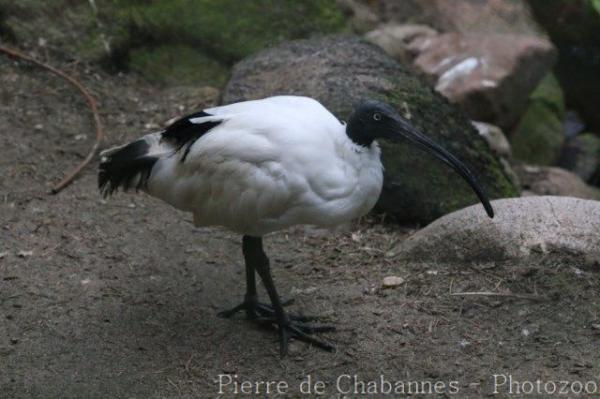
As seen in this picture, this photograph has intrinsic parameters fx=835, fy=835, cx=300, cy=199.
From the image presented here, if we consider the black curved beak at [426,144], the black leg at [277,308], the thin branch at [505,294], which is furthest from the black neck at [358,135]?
the thin branch at [505,294]

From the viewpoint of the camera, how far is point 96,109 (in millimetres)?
6848

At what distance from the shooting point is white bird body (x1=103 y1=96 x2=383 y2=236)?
3947 millimetres

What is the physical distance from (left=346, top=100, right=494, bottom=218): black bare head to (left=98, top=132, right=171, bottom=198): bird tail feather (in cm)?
102

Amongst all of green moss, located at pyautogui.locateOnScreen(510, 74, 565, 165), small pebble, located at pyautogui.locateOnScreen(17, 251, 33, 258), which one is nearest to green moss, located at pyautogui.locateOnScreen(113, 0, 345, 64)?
green moss, located at pyautogui.locateOnScreen(510, 74, 565, 165)

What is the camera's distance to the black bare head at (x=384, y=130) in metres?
4.07

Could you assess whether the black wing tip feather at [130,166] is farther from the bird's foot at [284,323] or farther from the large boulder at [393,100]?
the large boulder at [393,100]

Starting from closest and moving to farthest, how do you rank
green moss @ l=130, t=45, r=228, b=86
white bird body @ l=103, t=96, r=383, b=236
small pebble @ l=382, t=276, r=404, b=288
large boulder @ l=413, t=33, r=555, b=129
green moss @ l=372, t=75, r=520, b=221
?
white bird body @ l=103, t=96, r=383, b=236 < small pebble @ l=382, t=276, r=404, b=288 < green moss @ l=372, t=75, r=520, b=221 < green moss @ l=130, t=45, r=228, b=86 < large boulder @ l=413, t=33, r=555, b=129

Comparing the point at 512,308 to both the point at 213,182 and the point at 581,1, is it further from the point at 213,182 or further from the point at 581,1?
the point at 581,1

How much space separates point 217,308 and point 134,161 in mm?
982

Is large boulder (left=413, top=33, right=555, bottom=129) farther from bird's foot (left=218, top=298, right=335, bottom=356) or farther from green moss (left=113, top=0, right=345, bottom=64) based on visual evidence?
bird's foot (left=218, top=298, right=335, bottom=356)

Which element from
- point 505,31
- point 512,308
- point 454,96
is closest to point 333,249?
point 512,308

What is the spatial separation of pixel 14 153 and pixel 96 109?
884mm

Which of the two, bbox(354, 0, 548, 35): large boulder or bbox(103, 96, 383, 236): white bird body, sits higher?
bbox(103, 96, 383, 236): white bird body

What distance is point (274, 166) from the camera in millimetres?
3955
